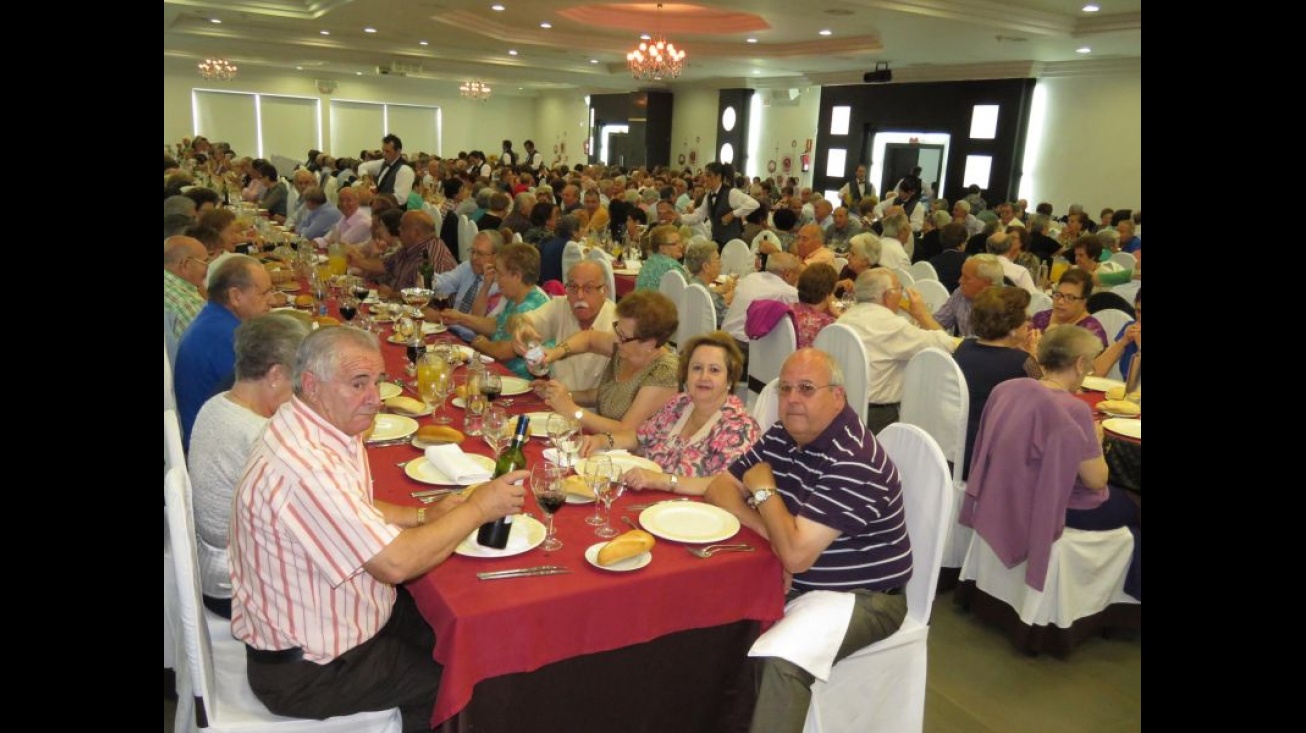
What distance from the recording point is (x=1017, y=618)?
3334 mm

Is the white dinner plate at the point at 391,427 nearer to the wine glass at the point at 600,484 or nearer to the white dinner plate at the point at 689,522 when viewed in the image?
the wine glass at the point at 600,484

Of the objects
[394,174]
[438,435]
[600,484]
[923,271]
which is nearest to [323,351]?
[600,484]

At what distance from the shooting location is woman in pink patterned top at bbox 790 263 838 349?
4.66m

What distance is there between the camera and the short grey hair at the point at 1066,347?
3074 mm

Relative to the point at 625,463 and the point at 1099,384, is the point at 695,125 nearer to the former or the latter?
the point at 1099,384

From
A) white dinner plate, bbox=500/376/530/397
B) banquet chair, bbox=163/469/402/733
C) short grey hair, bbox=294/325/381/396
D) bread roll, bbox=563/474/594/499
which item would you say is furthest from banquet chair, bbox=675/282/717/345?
banquet chair, bbox=163/469/402/733

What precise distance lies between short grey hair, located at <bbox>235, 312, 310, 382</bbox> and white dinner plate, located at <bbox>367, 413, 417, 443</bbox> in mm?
492

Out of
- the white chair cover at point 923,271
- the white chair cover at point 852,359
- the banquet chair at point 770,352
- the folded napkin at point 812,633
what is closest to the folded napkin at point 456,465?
the folded napkin at point 812,633

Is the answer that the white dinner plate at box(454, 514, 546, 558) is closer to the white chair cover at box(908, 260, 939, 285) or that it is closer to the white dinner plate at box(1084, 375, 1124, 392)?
the white dinner plate at box(1084, 375, 1124, 392)

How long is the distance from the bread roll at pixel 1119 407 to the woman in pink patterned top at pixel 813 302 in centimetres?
142

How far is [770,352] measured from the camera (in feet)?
15.8

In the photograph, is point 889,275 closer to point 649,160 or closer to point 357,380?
point 357,380
